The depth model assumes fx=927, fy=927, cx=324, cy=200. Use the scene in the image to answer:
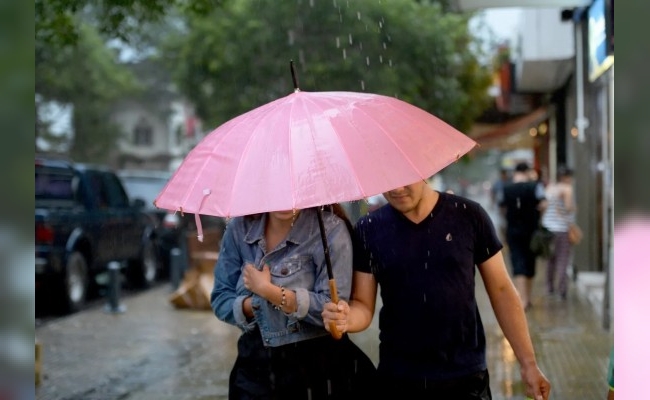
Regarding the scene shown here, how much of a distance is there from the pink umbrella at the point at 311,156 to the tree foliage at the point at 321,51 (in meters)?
13.8

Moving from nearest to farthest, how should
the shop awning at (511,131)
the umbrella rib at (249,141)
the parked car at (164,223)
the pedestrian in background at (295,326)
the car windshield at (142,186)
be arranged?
the umbrella rib at (249,141) < the pedestrian in background at (295,326) < the parked car at (164,223) < the car windshield at (142,186) < the shop awning at (511,131)

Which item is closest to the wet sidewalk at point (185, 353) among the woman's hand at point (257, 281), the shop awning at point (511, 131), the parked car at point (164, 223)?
the parked car at point (164, 223)

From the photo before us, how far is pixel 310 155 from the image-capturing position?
354cm

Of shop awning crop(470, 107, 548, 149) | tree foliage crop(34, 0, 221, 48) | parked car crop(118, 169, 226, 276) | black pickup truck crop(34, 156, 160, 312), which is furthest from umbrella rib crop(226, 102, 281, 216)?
shop awning crop(470, 107, 548, 149)

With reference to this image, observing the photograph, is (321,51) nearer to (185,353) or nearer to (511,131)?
(185,353)

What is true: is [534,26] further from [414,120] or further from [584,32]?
[414,120]

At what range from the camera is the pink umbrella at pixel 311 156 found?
11.4ft

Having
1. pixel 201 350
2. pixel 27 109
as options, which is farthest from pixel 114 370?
pixel 27 109

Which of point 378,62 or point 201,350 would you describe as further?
point 378,62

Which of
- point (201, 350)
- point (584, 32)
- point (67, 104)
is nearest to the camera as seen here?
point (201, 350)

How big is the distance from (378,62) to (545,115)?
803 centimetres

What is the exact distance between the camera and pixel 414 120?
3.83 meters

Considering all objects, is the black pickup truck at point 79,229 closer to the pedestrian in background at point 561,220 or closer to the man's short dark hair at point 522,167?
the man's short dark hair at point 522,167

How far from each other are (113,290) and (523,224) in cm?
553
